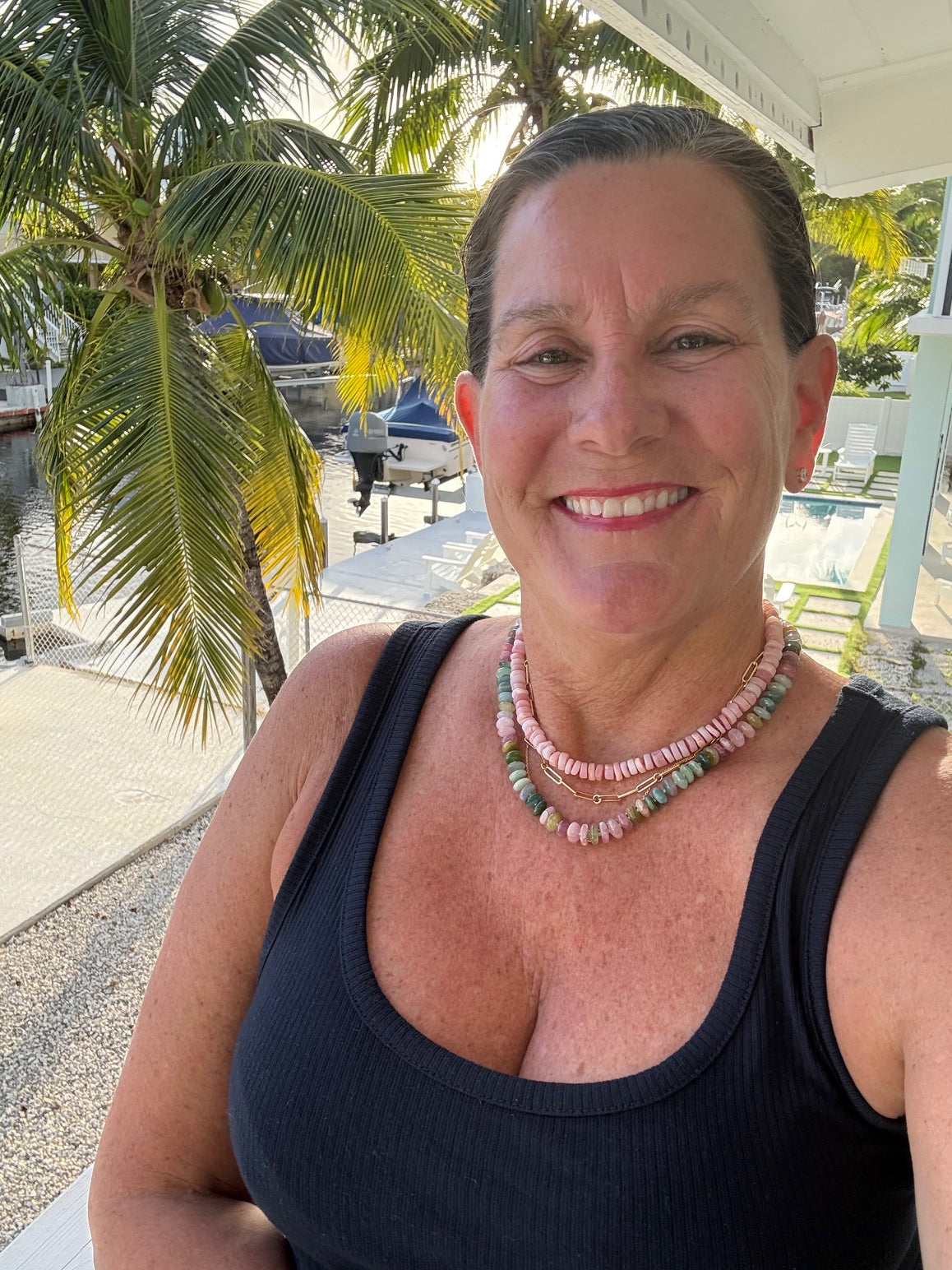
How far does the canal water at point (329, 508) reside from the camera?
1756 centimetres

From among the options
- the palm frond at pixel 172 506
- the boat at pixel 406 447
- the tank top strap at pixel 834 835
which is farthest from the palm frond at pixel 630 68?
the tank top strap at pixel 834 835

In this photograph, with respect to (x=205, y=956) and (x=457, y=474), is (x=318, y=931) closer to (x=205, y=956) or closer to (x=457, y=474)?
(x=205, y=956)

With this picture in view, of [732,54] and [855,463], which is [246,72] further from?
[855,463]

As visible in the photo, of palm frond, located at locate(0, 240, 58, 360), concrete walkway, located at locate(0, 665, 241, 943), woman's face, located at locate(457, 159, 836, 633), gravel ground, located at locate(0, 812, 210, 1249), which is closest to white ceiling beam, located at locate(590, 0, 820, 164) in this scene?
woman's face, located at locate(457, 159, 836, 633)

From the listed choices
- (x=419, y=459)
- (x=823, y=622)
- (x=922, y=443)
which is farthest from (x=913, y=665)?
(x=419, y=459)

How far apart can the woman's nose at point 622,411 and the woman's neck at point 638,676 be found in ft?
0.81

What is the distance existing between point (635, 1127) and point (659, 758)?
0.47 meters

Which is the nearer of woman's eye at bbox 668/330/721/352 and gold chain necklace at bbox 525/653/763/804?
woman's eye at bbox 668/330/721/352

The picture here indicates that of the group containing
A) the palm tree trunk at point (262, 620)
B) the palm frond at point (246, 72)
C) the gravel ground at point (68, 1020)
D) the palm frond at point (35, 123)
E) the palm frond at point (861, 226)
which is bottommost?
the gravel ground at point (68, 1020)

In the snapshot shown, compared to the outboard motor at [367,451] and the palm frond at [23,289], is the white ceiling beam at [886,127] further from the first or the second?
the outboard motor at [367,451]

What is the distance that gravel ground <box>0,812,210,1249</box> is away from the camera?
14.2 ft

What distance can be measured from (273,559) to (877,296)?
2543 cm

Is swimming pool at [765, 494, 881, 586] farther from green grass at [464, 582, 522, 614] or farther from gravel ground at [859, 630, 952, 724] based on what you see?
green grass at [464, 582, 522, 614]

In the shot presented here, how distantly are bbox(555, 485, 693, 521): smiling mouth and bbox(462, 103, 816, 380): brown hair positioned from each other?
0.26 meters
